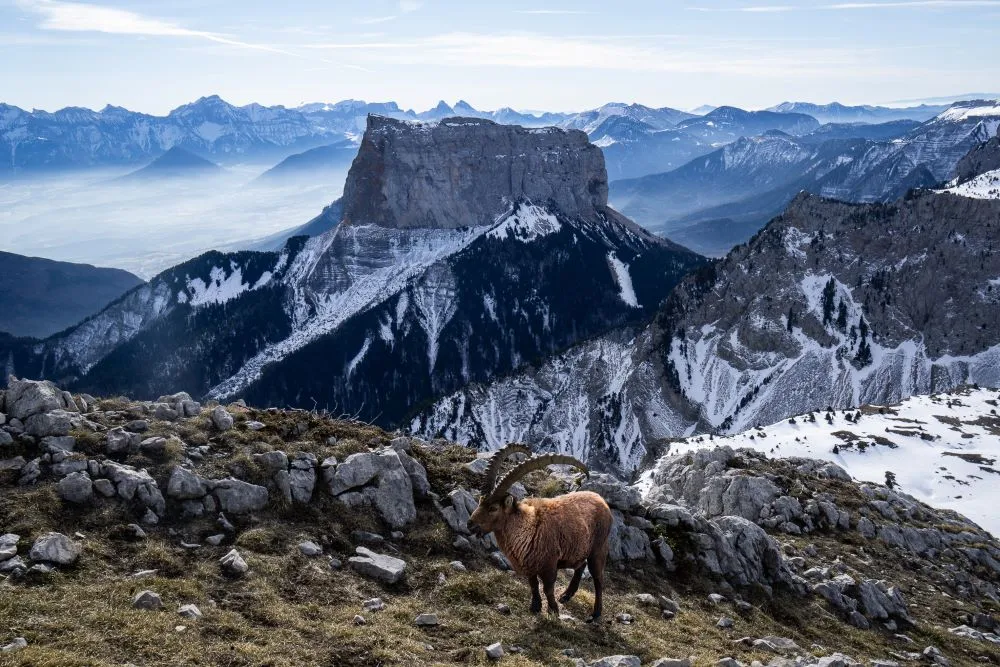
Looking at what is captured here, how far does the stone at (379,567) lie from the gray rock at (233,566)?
7.75 ft

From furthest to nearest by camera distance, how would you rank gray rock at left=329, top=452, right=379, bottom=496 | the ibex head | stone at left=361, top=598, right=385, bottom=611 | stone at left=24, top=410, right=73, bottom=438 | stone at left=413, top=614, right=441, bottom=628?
gray rock at left=329, top=452, right=379, bottom=496, stone at left=24, top=410, right=73, bottom=438, the ibex head, stone at left=361, top=598, right=385, bottom=611, stone at left=413, top=614, right=441, bottom=628

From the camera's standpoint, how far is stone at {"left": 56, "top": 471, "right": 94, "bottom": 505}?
1528 centimetres

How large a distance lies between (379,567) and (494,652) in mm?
3874

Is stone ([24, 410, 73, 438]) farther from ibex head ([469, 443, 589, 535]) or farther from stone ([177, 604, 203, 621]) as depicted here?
ibex head ([469, 443, 589, 535])

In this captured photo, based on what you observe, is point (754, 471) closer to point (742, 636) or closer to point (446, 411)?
point (742, 636)

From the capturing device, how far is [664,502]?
24.1 m

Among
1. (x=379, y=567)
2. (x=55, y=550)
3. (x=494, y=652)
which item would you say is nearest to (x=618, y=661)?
(x=494, y=652)

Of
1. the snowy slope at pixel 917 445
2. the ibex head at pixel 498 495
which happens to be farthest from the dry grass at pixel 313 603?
the snowy slope at pixel 917 445

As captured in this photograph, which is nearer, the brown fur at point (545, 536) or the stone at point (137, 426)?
the brown fur at point (545, 536)

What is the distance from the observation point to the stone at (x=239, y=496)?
16.7m

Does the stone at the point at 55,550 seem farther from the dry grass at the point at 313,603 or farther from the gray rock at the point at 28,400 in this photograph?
the gray rock at the point at 28,400

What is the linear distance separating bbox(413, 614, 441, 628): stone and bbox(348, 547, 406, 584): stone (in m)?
1.79

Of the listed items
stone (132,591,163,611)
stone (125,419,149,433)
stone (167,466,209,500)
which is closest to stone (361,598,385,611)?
stone (132,591,163,611)

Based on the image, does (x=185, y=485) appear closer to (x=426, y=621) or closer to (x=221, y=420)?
(x=221, y=420)
